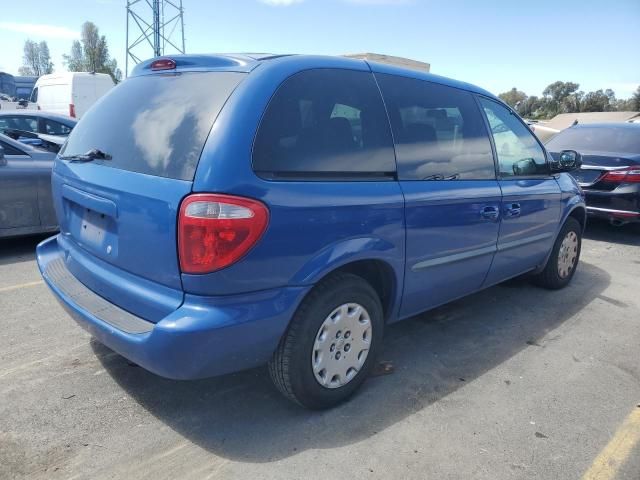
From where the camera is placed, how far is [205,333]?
83.6 inches

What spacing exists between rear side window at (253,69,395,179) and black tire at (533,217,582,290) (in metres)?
2.62

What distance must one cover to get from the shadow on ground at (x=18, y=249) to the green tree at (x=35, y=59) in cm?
11755

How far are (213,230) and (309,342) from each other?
0.77m

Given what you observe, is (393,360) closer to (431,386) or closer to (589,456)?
(431,386)

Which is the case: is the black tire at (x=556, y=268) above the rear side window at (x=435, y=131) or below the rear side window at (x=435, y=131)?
below

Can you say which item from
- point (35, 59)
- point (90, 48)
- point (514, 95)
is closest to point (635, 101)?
point (514, 95)

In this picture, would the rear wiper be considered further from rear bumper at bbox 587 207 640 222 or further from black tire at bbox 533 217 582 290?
rear bumper at bbox 587 207 640 222

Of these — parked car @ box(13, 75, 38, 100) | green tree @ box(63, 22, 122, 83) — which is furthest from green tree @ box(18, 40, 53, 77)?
parked car @ box(13, 75, 38, 100)

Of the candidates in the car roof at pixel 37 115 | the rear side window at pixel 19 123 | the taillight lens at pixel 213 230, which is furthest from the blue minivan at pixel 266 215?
the rear side window at pixel 19 123

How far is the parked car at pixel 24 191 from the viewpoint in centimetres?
512

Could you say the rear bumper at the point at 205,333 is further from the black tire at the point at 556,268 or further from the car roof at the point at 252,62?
the black tire at the point at 556,268

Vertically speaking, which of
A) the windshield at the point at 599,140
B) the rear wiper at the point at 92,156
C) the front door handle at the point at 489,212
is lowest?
the front door handle at the point at 489,212

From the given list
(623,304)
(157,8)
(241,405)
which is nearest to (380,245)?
(241,405)

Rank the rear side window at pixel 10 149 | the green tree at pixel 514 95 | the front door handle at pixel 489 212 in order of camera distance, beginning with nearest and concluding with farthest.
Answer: the front door handle at pixel 489 212
the rear side window at pixel 10 149
the green tree at pixel 514 95
